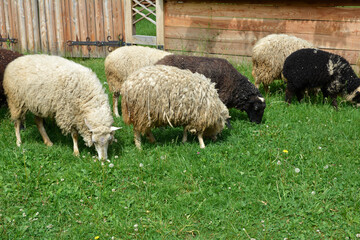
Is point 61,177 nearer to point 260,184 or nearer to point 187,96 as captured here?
point 187,96

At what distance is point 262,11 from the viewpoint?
8477 mm

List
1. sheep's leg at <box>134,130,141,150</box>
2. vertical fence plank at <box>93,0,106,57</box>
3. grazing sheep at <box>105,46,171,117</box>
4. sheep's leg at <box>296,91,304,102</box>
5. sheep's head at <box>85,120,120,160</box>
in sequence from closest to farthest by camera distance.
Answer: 1. sheep's head at <box>85,120,120,160</box>
2. sheep's leg at <box>134,130,141,150</box>
3. grazing sheep at <box>105,46,171,117</box>
4. sheep's leg at <box>296,91,304,102</box>
5. vertical fence plank at <box>93,0,106,57</box>

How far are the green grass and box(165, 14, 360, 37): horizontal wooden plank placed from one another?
10.2 feet

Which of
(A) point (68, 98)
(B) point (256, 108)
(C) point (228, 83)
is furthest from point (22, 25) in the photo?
(B) point (256, 108)

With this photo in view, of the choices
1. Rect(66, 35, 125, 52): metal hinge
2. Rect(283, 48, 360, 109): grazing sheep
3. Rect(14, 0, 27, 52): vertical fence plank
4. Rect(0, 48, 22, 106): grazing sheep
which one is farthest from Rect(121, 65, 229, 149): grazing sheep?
Rect(14, 0, 27, 52): vertical fence plank

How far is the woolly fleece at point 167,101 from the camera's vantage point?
4.84 meters

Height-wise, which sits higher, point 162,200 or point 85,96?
point 85,96

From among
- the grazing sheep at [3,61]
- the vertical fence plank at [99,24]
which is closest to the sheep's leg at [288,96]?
the grazing sheep at [3,61]

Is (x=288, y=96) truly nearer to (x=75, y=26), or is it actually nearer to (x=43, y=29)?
(x=75, y=26)

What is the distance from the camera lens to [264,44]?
7312 mm

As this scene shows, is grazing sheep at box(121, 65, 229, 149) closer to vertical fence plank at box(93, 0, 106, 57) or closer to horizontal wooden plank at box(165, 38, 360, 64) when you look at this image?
horizontal wooden plank at box(165, 38, 360, 64)

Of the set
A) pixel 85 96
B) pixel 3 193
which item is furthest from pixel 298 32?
pixel 3 193

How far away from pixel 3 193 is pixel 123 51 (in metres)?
3.56

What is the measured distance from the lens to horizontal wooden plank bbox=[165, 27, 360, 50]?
25.3ft
